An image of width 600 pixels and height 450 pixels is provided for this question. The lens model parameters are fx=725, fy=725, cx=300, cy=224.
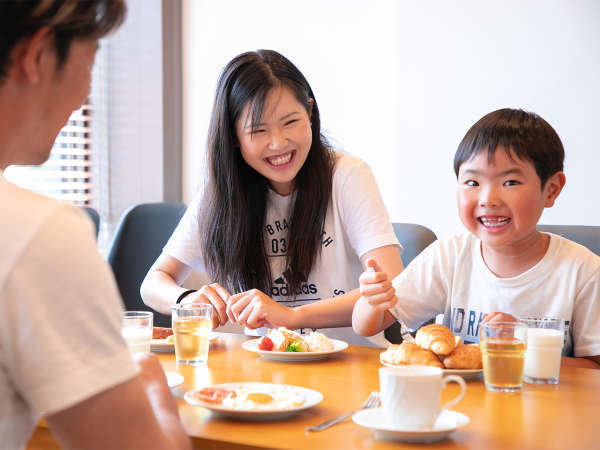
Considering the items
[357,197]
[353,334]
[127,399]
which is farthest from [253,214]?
[127,399]

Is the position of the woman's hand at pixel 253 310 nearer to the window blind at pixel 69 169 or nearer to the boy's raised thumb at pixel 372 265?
the boy's raised thumb at pixel 372 265

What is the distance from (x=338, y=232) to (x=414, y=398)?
1.12 m

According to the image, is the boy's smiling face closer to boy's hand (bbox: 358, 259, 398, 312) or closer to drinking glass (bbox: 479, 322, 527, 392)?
boy's hand (bbox: 358, 259, 398, 312)

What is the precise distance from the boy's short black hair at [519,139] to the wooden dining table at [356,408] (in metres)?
0.51

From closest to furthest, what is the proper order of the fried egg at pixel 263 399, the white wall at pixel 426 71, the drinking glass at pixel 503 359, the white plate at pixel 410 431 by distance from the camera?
the white plate at pixel 410 431 < the fried egg at pixel 263 399 < the drinking glass at pixel 503 359 < the white wall at pixel 426 71

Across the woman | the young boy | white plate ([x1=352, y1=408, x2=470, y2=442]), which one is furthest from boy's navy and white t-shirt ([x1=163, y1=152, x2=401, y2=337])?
white plate ([x1=352, y1=408, x2=470, y2=442])

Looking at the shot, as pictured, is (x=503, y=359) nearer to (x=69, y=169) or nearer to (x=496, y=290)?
(x=496, y=290)

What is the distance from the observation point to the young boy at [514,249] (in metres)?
1.61

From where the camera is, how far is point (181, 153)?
3.56 metres

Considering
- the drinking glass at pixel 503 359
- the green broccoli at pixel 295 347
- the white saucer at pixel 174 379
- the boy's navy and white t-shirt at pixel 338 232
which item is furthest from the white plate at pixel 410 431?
the boy's navy and white t-shirt at pixel 338 232

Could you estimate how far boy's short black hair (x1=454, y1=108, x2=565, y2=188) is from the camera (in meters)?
1.65

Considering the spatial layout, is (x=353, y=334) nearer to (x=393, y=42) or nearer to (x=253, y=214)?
(x=253, y=214)

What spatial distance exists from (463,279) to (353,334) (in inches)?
16.0

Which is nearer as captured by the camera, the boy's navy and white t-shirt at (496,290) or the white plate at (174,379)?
the white plate at (174,379)
